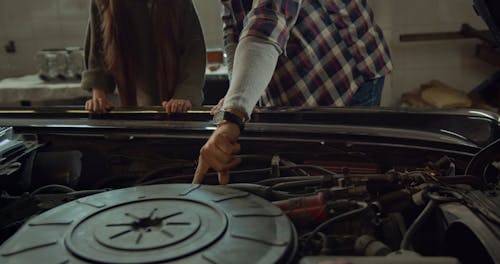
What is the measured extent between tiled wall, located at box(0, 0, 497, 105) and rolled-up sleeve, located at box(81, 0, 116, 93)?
6.01ft

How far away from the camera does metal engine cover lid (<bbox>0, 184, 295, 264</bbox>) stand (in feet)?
2.20

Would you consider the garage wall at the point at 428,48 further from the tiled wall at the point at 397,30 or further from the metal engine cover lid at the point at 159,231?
the metal engine cover lid at the point at 159,231

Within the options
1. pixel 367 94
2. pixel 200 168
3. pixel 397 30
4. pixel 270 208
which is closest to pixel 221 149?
pixel 200 168

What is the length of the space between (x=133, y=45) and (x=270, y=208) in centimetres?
137

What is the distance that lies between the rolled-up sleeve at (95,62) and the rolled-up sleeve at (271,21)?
3.21 feet

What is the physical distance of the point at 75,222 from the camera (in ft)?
2.57

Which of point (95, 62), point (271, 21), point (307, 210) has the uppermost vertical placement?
point (271, 21)

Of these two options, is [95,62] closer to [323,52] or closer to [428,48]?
[323,52]

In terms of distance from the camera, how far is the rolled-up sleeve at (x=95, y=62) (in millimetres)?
1907

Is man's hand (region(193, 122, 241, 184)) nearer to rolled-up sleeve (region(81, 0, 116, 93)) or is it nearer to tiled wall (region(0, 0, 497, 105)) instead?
rolled-up sleeve (region(81, 0, 116, 93))

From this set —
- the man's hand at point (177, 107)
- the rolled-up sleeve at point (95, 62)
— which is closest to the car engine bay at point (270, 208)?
the man's hand at point (177, 107)

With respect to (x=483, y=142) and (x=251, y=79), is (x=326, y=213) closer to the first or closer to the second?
(x=251, y=79)

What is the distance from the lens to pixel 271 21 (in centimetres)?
110

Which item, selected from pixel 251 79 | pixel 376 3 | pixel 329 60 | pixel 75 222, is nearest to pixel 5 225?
pixel 75 222
